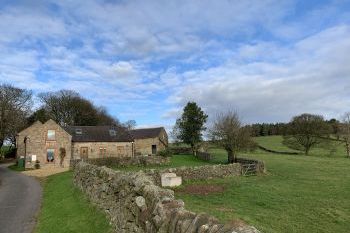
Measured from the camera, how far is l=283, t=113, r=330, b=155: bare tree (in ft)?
239

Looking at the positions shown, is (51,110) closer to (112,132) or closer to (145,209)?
(112,132)

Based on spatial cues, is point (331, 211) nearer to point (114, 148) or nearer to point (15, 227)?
point (15, 227)

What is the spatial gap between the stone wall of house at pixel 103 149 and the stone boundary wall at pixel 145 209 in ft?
132

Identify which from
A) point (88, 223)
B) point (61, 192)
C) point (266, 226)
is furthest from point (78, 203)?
point (266, 226)

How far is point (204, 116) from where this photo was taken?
2945 inches

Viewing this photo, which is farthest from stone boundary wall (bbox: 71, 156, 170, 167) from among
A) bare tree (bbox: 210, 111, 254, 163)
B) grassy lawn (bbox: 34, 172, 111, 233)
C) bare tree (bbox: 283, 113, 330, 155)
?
bare tree (bbox: 283, 113, 330, 155)

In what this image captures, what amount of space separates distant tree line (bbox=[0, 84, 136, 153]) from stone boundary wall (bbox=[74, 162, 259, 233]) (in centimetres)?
5197

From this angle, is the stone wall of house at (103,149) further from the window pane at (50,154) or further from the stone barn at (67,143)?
the window pane at (50,154)

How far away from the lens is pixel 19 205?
2172 cm

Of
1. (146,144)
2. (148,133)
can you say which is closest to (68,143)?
(146,144)

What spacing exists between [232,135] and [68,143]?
75.1ft

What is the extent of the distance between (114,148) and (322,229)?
150 ft

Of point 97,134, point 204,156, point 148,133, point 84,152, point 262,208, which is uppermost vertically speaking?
point 148,133

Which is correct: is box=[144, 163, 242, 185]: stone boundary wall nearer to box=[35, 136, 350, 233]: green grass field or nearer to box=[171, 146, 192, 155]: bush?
box=[35, 136, 350, 233]: green grass field
